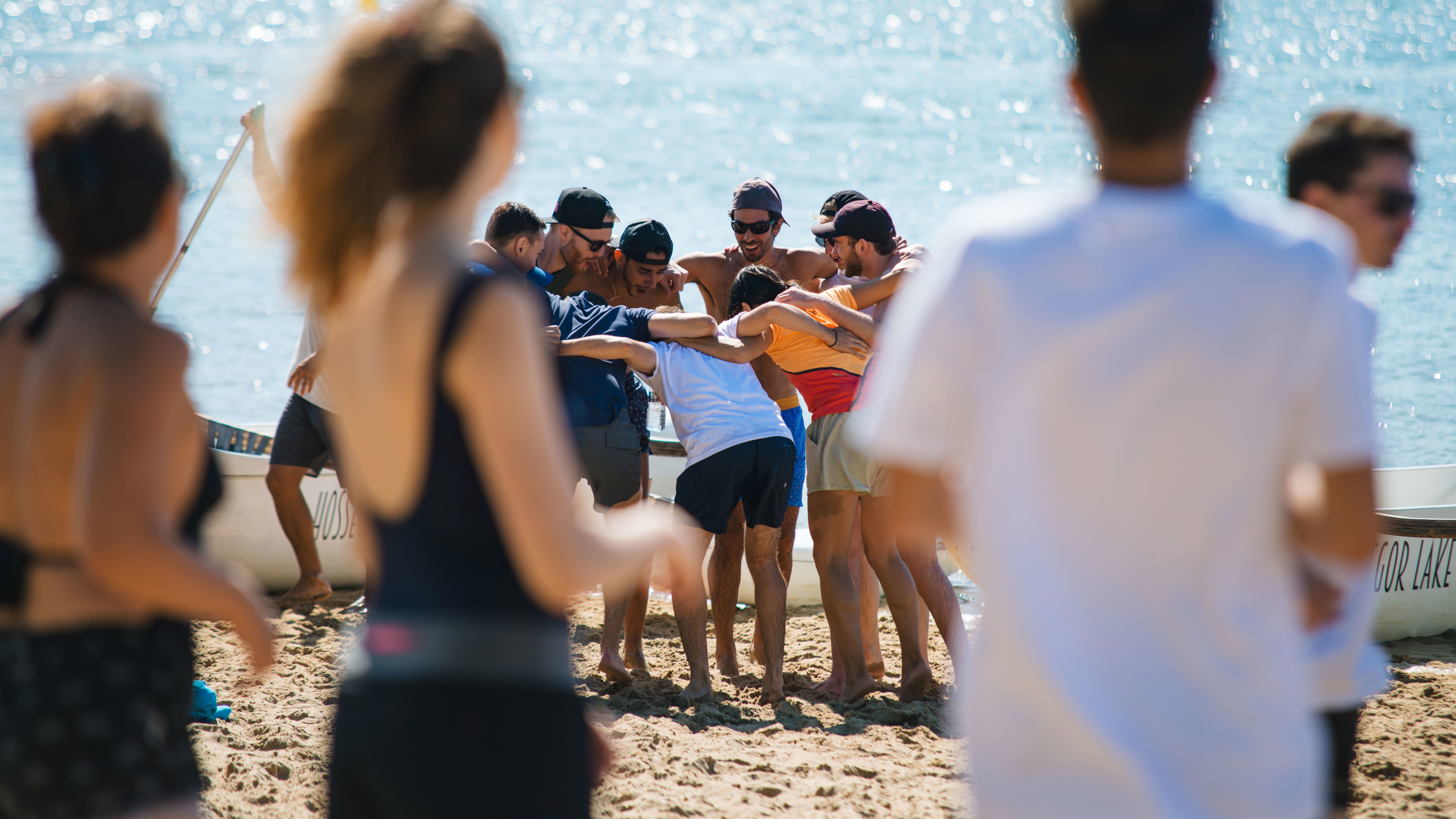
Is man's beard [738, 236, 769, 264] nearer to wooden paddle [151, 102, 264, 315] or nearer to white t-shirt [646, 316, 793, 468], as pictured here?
white t-shirt [646, 316, 793, 468]

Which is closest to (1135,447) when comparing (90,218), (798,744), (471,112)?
(471,112)

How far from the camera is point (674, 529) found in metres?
1.62

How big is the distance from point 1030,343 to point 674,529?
0.53 meters

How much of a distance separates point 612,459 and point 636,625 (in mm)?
846

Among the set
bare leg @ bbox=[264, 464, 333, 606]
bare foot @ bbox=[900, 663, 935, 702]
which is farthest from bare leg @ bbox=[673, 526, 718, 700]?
bare leg @ bbox=[264, 464, 333, 606]

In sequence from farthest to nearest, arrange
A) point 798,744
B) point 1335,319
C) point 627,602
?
1. point 627,602
2. point 798,744
3. point 1335,319

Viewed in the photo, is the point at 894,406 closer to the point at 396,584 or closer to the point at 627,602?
the point at 396,584

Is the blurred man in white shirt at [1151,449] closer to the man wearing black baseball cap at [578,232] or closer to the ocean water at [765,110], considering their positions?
the ocean water at [765,110]

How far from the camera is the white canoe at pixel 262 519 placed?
21.6 feet

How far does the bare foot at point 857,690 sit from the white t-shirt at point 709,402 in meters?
1.11

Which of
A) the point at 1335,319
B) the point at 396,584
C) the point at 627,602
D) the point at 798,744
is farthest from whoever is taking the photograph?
the point at 627,602

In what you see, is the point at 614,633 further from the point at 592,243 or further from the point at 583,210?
the point at 583,210

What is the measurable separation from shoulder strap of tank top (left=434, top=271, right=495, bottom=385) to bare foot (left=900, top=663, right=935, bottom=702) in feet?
14.1

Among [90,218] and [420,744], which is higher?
[90,218]
